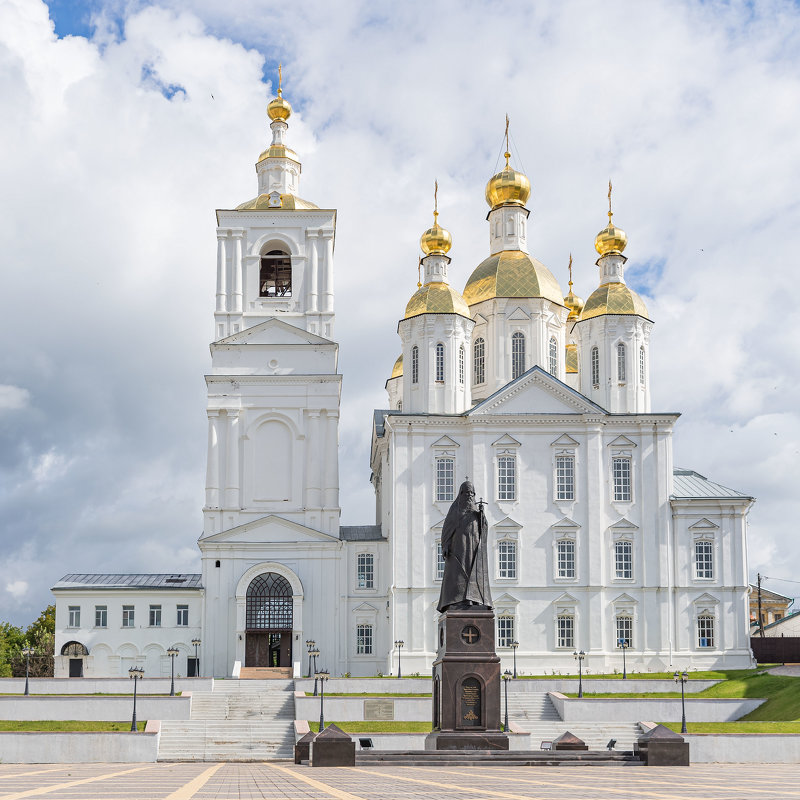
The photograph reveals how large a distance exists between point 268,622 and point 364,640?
14.2 ft

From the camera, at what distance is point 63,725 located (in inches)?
1510

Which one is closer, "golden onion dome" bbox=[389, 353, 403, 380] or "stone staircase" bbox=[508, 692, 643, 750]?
"stone staircase" bbox=[508, 692, 643, 750]

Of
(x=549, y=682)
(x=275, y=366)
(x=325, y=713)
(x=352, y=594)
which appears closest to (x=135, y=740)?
(x=325, y=713)

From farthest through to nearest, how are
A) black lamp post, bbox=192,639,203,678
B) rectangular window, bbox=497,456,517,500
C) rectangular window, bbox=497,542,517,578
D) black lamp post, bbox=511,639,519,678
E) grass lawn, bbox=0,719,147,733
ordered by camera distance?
rectangular window, bbox=497,456,517,500 → rectangular window, bbox=497,542,517,578 → black lamp post, bbox=192,639,203,678 → black lamp post, bbox=511,639,519,678 → grass lawn, bbox=0,719,147,733

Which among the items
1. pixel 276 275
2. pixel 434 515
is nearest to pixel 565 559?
pixel 434 515

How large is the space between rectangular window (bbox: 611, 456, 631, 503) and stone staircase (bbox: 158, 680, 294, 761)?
16.9 metres

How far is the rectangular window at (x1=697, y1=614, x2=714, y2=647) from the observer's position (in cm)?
5100

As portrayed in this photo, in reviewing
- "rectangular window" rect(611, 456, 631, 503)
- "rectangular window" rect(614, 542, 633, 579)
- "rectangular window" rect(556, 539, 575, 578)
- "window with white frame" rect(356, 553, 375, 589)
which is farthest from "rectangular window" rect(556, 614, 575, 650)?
"window with white frame" rect(356, 553, 375, 589)

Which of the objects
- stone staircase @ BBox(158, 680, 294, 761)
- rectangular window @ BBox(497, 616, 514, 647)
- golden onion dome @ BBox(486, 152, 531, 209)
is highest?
golden onion dome @ BBox(486, 152, 531, 209)

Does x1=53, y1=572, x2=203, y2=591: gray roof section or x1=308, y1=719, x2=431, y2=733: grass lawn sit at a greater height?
x1=53, y1=572, x2=203, y2=591: gray roof section

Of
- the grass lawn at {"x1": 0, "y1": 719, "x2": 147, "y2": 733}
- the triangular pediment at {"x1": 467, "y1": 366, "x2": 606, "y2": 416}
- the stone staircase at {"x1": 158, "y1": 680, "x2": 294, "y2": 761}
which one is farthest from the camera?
the triangular pediment at {"x1": 467, "y1": 366, "x2": 606, "y2": 416}

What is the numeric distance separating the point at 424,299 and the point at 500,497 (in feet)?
32.0

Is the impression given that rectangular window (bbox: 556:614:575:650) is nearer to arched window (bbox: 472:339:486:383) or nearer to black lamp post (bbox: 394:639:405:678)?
black lamp post (bbox: 394:639:405:678)

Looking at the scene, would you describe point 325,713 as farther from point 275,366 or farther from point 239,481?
point 275,366
